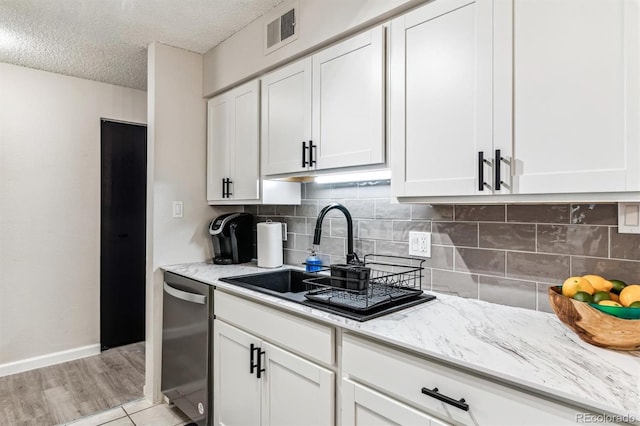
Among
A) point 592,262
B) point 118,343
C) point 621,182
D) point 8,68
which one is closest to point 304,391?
point 592,262

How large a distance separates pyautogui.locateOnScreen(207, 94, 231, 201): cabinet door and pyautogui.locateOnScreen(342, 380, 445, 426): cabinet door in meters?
1.72

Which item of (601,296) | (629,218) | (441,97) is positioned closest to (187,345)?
(441,97)

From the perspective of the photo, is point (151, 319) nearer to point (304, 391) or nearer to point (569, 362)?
point (304, 391)

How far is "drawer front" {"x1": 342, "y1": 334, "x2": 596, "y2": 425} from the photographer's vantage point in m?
0.89

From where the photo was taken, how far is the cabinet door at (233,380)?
69.2 inches

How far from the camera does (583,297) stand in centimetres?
106

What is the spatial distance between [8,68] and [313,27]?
8.51 feet

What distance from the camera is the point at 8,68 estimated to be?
2.91 metres

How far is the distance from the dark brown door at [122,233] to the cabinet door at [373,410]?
291 centimetres

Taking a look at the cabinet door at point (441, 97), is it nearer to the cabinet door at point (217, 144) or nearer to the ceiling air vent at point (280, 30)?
the ceiling air vent at point (280, 30)

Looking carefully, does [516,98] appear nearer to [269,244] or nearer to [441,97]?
[441,97]

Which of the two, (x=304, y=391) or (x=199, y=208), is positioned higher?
(x=199, y=208)

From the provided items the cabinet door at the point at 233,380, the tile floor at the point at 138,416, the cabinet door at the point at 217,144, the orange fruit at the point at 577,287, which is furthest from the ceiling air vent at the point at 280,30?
the tile floor at the point at 138,416

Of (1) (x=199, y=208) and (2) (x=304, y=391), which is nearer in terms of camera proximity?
(2) (x=304, y=391)
